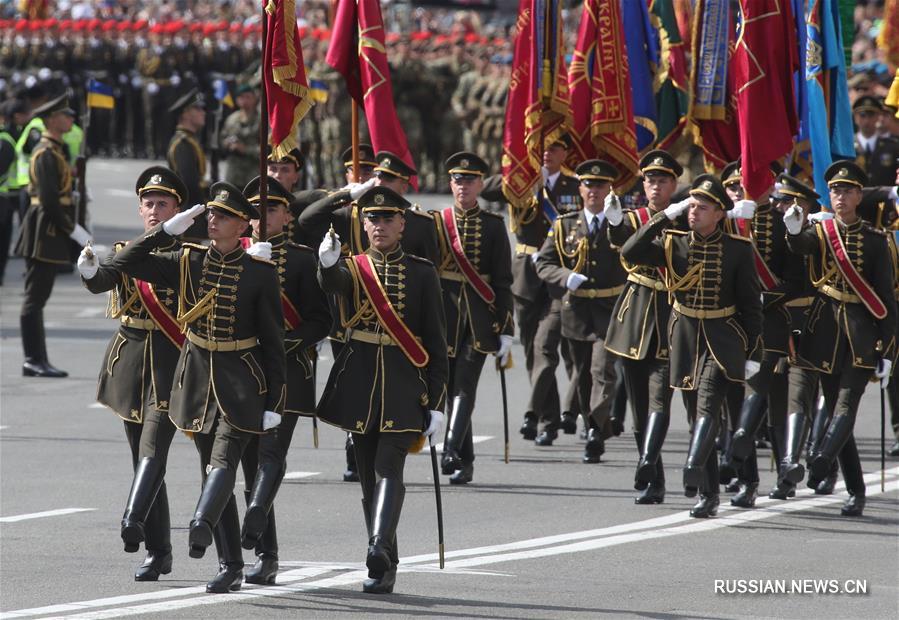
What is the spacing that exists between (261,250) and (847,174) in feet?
13.3

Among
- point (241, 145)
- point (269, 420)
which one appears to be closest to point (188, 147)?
point (241, 145)

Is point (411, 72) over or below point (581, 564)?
over

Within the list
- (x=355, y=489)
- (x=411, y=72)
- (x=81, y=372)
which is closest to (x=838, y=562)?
(x=355, y=489)

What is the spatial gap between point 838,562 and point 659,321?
7.43 ft

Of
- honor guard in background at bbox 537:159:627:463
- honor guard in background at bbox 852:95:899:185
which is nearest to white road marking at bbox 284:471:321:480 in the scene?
honor guard in background at bbox 537:159:627:463

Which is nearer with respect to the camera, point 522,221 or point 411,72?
point 522,221

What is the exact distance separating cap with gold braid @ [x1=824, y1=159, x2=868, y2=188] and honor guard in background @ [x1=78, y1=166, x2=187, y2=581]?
4.08 metres

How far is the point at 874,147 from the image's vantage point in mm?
17219

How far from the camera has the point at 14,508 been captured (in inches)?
435

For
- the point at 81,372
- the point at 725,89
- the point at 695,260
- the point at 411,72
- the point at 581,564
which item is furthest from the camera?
the point at 411,72

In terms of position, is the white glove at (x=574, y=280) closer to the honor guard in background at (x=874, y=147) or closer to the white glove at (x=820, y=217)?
the white glove at (x=820, y=217)

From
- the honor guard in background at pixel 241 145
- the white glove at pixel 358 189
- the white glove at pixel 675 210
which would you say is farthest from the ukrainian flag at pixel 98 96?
the white glove at pixel 675 210

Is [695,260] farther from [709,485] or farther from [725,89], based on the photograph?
[725,89]

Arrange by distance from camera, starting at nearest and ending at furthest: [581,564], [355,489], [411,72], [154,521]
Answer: [154,521] → [581,564] → [355,489] → [411,72]
